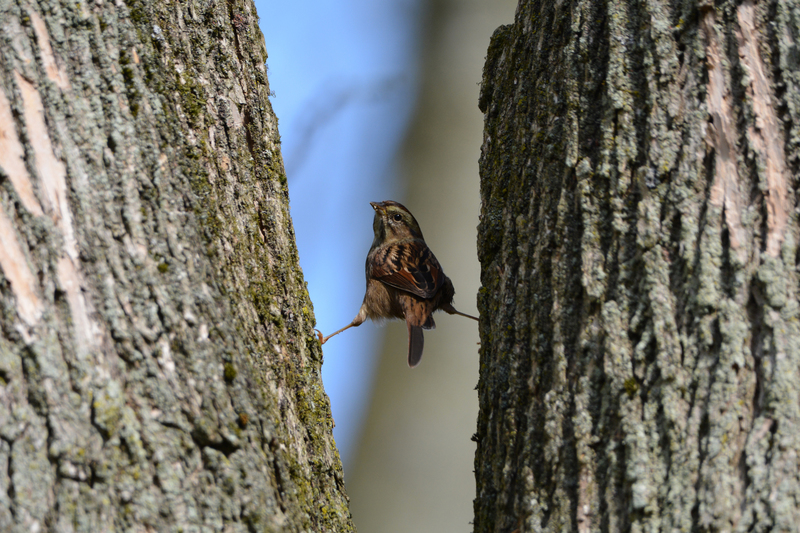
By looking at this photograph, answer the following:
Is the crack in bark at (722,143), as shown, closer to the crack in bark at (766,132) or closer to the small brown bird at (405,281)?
the crack in bark at (766,132)

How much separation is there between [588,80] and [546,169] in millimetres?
268

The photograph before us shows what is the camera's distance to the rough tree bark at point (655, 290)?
4.58 ft

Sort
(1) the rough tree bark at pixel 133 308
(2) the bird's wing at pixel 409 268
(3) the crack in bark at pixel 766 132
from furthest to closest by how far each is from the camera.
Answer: (2) the bird's wing at pixel 409 268, (3) the crack in bark at pixel 766 132, (1) the rough tree bark at pixel 133 308

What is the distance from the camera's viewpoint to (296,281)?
2.17 meters

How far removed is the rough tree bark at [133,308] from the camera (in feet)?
4.51

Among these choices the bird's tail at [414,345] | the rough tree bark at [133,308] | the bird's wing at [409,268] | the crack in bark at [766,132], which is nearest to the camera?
the rough tree bark at [133,308]

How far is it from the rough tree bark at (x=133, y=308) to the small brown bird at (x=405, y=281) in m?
2.66

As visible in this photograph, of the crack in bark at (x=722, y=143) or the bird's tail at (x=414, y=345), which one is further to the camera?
the bird's tail at (x=414, y=345)

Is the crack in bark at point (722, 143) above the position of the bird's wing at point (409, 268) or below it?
below

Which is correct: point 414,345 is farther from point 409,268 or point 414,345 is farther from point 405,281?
point 409,268

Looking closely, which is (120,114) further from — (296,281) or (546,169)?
(546,169)

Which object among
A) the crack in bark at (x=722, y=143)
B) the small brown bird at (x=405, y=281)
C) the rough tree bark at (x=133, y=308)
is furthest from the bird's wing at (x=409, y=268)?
the crack in bark at (x=722, y=143)

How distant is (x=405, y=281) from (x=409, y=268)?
12 centimetres

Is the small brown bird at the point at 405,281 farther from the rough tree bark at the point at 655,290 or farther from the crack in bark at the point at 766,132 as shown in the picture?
the crack in bark at the point at 766,132
